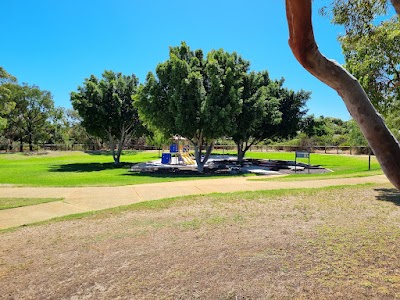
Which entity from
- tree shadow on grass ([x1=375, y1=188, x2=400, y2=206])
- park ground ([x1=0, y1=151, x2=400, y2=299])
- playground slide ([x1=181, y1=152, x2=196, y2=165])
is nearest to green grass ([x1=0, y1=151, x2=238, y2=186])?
playground slide ([x1=181, y1=152, x2=196, y2=165])

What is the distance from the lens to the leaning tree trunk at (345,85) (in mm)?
1759

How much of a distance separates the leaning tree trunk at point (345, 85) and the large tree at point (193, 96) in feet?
57.4

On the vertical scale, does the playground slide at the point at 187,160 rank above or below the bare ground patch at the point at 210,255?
above

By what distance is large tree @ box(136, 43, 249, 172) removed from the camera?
65.0 ft

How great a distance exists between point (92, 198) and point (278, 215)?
19.6ft

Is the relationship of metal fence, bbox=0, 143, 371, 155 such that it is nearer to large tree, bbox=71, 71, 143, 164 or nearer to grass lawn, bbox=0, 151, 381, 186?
grass lawn, bbox=0, 151, 381, 186

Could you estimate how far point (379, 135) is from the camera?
1807 mm

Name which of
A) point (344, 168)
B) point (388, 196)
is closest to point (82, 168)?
point (344, 168)

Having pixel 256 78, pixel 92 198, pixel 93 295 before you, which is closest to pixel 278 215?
pixel 93 295

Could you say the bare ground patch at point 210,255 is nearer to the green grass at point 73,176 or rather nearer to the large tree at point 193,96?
the green grass at point 73,176

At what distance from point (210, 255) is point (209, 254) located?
0.05 meters

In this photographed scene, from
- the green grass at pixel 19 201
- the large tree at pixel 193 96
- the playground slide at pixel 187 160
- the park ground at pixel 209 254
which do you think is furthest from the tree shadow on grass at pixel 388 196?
the playground slide at pixel 187 160

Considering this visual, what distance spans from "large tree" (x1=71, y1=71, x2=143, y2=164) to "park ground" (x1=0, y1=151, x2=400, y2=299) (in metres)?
22.7

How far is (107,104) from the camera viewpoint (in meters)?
29.3
